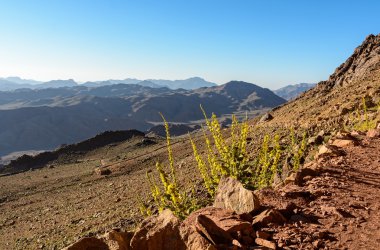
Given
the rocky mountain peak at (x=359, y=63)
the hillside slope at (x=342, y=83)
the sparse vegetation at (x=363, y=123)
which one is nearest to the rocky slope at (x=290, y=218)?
the sparse vegetation at (x=363, y=123)

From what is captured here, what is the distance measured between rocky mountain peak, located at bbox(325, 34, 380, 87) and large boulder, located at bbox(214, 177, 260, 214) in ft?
94.0

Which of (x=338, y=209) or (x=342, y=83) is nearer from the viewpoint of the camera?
(x=338, y=209)

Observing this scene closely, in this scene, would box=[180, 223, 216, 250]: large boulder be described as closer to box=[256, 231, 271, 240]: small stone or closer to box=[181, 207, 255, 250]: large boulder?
box=[181, 207, 255, 250]: large boulder

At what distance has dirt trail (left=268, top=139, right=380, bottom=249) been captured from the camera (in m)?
4.91

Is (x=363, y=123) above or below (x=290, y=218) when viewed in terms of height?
above

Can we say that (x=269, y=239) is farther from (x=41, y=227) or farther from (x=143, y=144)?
(x=143, y=144)

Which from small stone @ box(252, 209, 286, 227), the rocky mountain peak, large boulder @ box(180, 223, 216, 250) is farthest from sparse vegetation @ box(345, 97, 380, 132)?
the rocky mountain peak

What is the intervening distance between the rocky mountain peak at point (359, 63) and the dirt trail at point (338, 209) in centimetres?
2599

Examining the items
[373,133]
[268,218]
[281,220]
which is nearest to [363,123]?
[373,133]

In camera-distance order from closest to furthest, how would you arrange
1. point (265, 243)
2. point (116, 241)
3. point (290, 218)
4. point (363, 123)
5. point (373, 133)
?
point (116, 241), point (265, 243), point (290, 218), point (373, 133), point (363, 123)

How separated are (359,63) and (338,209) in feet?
110

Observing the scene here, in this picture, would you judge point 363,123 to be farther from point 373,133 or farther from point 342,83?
point 342,83

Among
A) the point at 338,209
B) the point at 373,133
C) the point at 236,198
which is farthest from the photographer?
the point at 373,133

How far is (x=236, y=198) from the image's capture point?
6004mm
